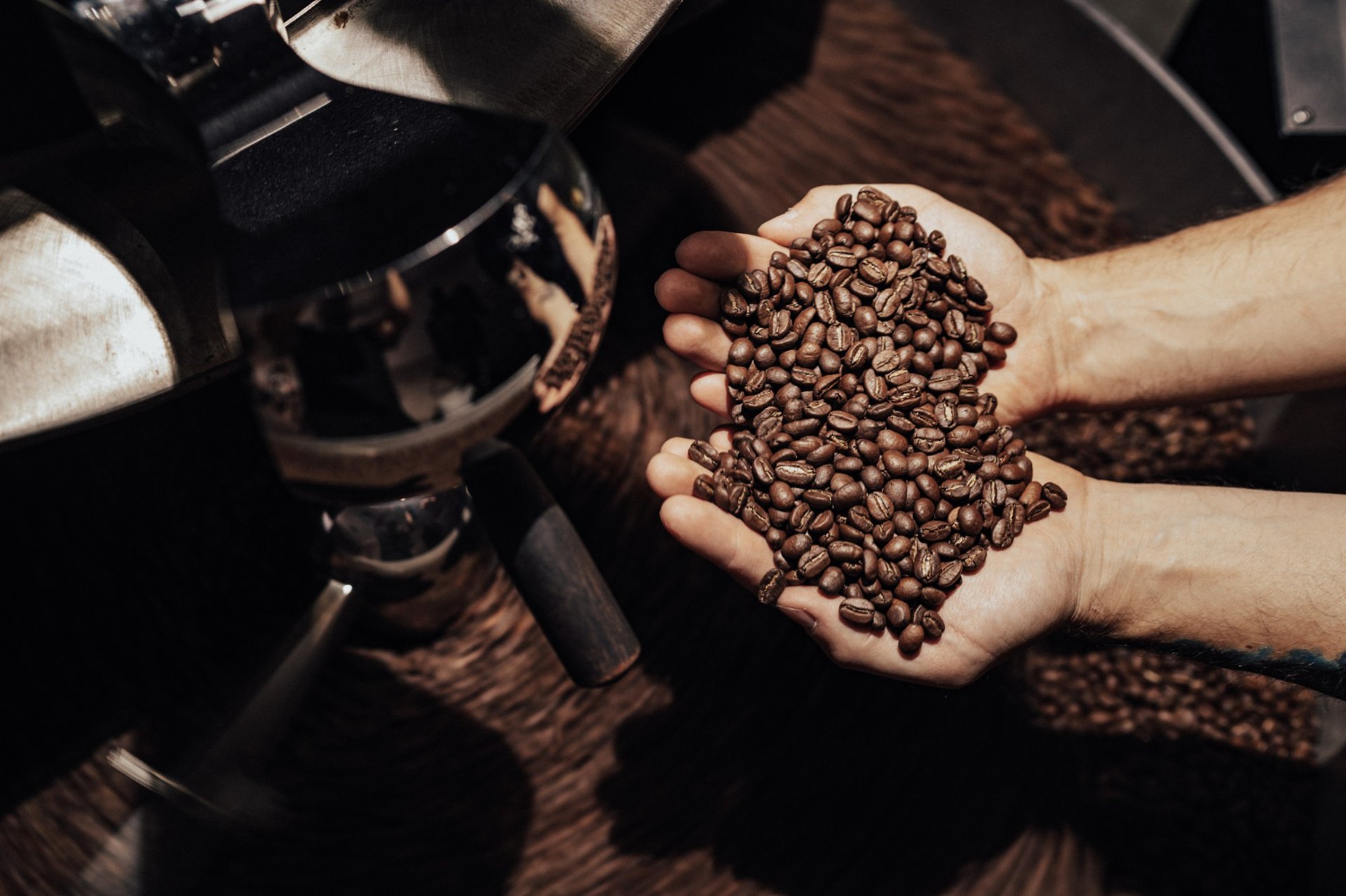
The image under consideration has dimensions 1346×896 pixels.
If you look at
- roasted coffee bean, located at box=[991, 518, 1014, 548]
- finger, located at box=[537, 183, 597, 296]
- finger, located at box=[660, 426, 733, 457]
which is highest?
finger, located at box=[537, 183, 597, 296]

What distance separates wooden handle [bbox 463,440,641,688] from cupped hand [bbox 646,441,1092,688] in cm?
12

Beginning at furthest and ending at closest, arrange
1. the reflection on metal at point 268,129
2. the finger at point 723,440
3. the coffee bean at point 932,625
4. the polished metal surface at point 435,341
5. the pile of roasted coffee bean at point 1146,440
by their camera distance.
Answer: the pile of roasted coffee bean at point 1146,440, the finger at point 723,440, the coffee bean at point 932,625, the reflection on metal at point 268,129, the polished metal surface at point 435,341

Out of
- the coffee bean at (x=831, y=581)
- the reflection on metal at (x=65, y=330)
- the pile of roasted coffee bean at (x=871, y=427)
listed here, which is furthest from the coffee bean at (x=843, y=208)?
the reflection on metal at (x=65, y=330)

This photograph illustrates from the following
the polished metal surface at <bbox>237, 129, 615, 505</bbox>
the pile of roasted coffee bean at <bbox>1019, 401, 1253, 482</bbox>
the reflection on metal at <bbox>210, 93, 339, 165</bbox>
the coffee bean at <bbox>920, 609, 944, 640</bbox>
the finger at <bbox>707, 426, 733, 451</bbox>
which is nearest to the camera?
the polished metal surface at <bbox>237, 129, 615, 505</bbox>

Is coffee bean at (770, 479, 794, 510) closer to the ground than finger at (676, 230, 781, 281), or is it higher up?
closer to the ground

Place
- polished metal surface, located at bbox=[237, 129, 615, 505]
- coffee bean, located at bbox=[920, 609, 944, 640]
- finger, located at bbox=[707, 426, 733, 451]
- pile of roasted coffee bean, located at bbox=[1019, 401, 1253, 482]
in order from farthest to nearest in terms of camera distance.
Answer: pile of roasted coffee bean, located at bbox=[1019, 401, 1253, 482], finger, located at bbox=[707, 426, 733, 451], coffee bean, located at bbox=[920, 609, 944, 640], polished metal surface, located at bbox=[237, 129, 615, 505]

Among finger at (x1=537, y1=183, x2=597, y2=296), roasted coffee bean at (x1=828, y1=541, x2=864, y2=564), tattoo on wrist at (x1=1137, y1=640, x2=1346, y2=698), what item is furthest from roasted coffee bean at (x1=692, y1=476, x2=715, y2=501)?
tattoo on wrist at (x1=1137, y1=640, x2=1346, y2=698)

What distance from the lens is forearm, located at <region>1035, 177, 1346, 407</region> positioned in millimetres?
909

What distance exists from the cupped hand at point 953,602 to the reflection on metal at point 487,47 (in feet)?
1.12

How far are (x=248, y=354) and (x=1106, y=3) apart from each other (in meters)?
1.49

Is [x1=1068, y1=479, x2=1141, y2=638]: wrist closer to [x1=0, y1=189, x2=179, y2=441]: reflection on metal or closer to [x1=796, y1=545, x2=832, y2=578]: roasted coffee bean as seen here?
[x1=796, y1=545, x2=832, y2=578]: roasted coffee bean

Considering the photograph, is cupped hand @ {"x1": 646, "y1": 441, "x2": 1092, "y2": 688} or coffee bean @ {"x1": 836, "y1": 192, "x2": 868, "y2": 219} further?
coffee bean @ {"x1": 836, "y1": 192, "x2": 868, "y2": 219}

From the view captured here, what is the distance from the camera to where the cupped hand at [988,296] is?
0.87 metres

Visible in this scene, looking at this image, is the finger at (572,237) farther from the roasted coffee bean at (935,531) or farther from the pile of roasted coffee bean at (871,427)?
the roasted coffee bean at (935,531)
